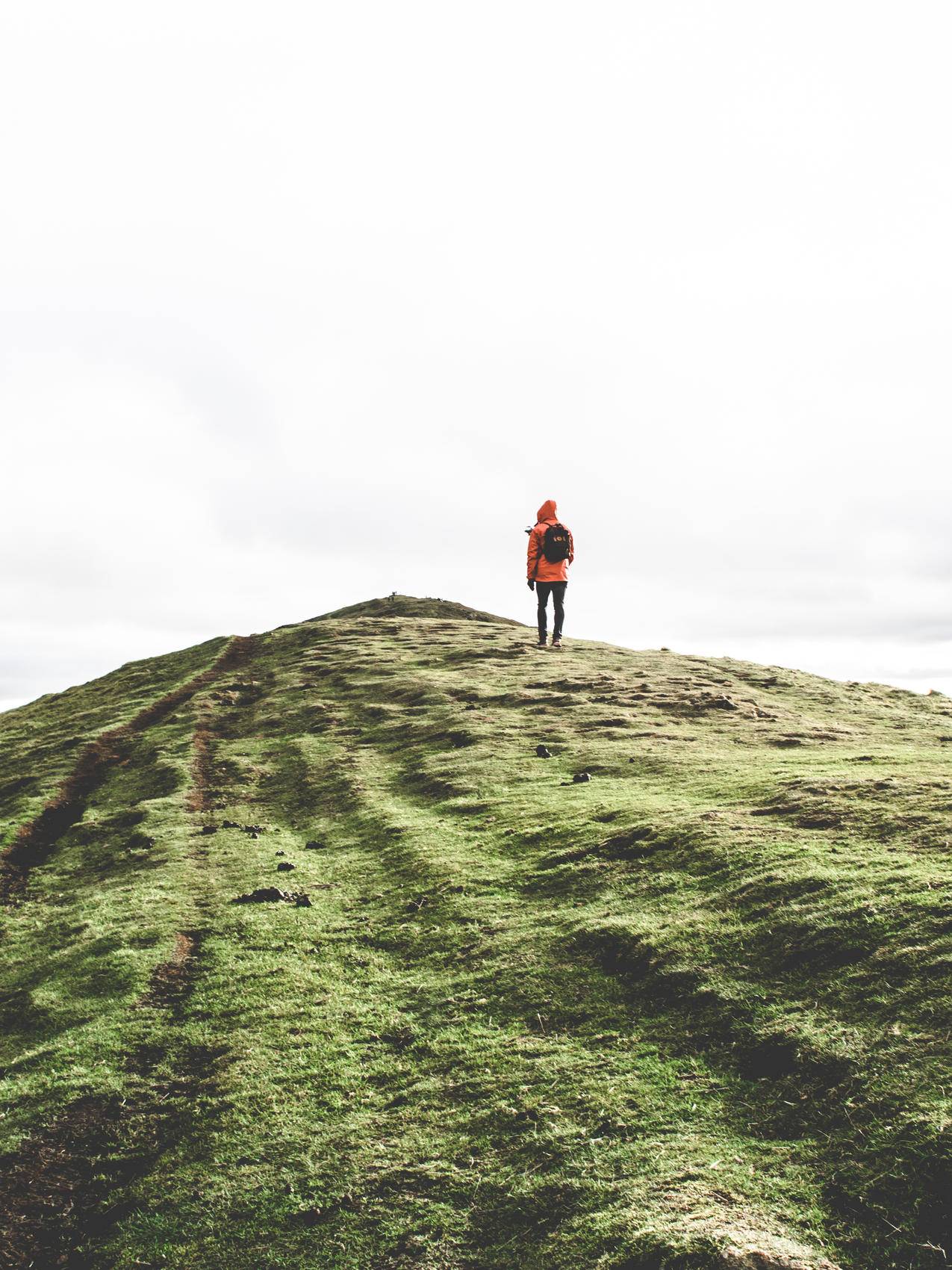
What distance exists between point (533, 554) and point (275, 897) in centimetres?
2116

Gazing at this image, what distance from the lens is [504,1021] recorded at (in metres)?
10.4

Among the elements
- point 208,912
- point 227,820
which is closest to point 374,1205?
point 208,912

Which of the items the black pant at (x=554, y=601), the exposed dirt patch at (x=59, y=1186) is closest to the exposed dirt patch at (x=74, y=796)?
the exposed dirt patch at (x=59, y=1186)

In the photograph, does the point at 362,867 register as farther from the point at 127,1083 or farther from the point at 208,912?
the point at 127,1083

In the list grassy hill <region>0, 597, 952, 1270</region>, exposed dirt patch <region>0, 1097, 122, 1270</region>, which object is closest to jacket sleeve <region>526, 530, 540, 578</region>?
grassy hill <region>0, 597, 952, 1270</region>

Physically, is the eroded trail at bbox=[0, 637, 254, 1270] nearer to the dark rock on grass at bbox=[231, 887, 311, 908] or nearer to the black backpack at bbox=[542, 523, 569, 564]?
the dark rock on grass at bbox=[231, 887, 311, 908]

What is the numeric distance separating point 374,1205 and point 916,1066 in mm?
5025

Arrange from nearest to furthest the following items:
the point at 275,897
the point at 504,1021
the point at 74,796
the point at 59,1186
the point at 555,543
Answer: the point at 59,1186
the point at 504,1021
the point at 275,897
the point at 74,796
the point at 555,543

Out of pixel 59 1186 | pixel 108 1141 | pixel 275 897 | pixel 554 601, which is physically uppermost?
pixel 554 601

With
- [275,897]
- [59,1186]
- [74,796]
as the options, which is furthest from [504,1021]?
[74,796]

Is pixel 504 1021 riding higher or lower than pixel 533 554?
lower

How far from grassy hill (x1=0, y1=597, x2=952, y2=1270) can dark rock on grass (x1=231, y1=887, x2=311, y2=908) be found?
5.1 inches

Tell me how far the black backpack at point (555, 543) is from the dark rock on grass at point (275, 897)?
20759 millimetres

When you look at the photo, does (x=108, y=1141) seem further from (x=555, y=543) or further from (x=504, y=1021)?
(x=555, y=543)
